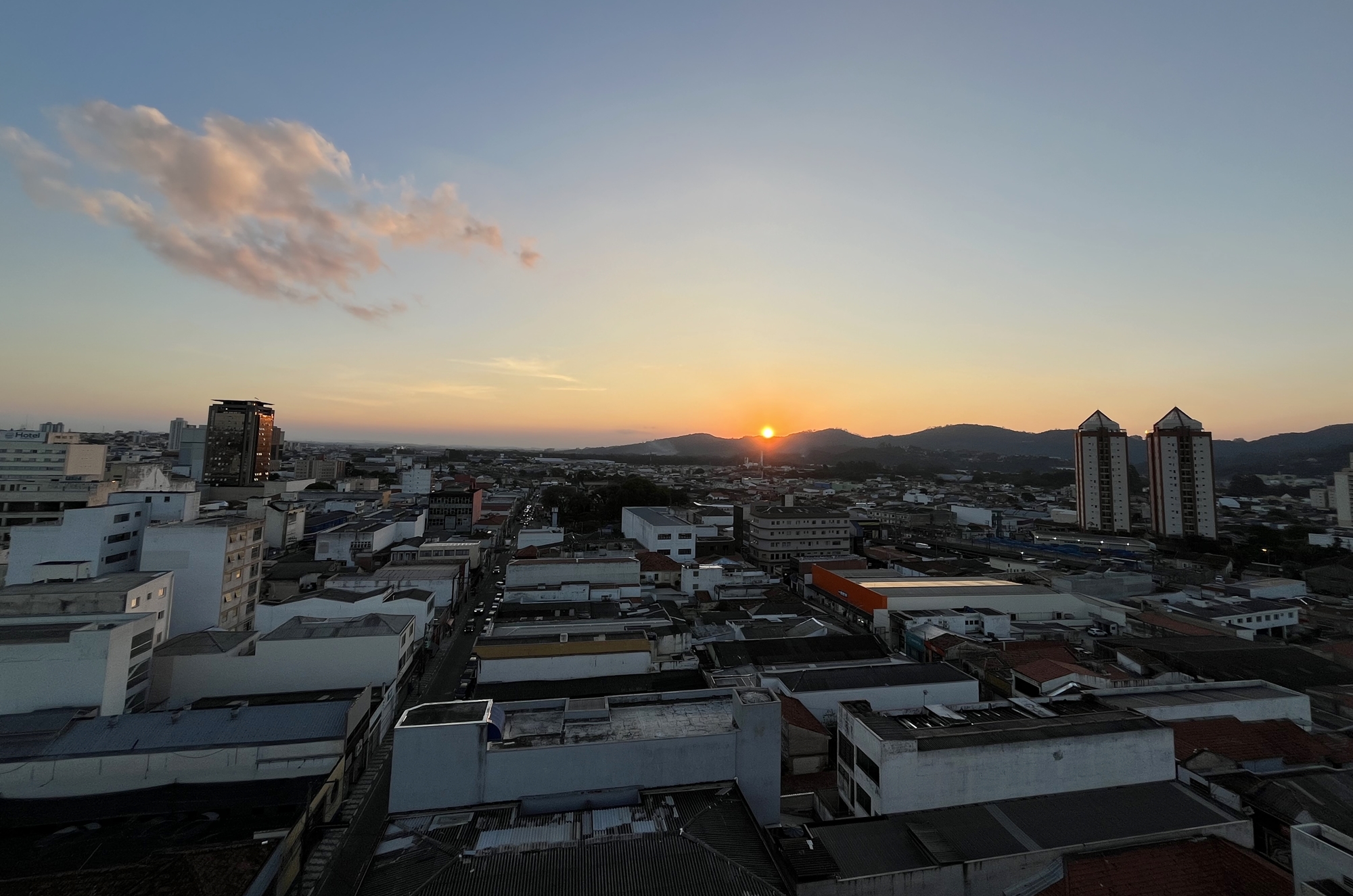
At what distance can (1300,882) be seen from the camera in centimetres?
609

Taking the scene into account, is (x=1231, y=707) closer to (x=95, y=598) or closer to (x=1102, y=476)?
(x=95, y=598)

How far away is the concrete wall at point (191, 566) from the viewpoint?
16.5 m

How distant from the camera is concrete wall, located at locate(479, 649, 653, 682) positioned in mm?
13586

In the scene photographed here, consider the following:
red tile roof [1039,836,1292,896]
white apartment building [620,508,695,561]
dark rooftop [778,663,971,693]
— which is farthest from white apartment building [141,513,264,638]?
red tile roof [1039,836,1292,896]

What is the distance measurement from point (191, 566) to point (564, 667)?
11606 mm

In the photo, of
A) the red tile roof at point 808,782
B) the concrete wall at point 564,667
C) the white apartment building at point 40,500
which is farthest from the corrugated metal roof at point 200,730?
the white apartment building at point 40,500

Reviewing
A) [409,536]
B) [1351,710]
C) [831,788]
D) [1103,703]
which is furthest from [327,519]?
[1351,710]

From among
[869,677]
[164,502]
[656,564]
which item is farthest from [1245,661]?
[164,502]

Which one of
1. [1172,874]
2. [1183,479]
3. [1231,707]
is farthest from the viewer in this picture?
[1183,479]

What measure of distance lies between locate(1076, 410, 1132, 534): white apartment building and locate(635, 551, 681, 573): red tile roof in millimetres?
32423

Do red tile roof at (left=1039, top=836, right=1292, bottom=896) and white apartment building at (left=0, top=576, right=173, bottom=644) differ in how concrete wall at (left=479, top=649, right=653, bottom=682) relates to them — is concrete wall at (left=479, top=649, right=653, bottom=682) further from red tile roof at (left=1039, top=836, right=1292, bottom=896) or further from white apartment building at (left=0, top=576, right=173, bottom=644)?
red tile roof at (left=1039, top=836, right=1292, bottom=896)

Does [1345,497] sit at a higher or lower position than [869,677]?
higher

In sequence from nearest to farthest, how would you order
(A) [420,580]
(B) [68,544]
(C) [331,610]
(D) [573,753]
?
(D) [573,753] → (C) [331,610] → (B) [68,544] → (A) [420,580]

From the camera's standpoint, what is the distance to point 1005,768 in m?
8.59
